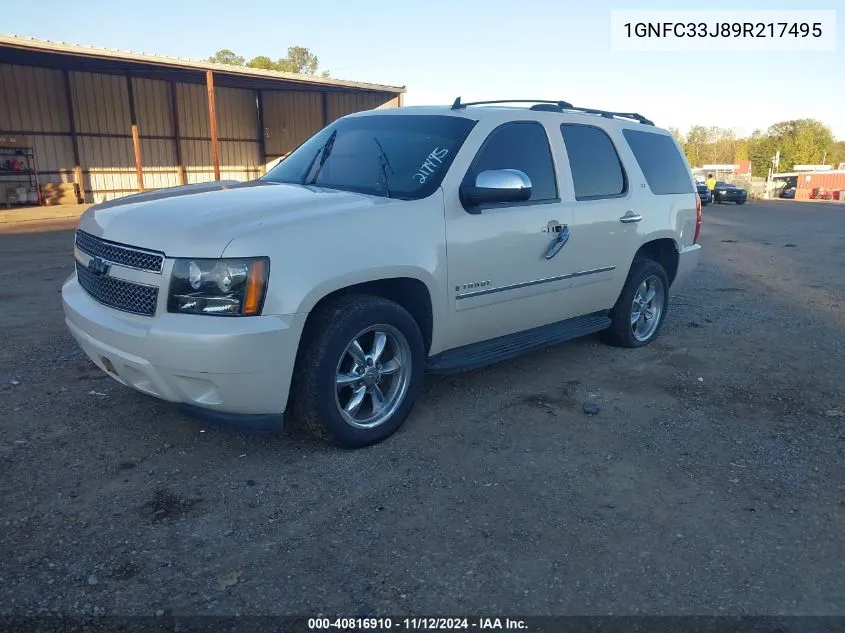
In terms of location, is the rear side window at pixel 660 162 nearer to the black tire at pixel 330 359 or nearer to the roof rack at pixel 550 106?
the roof rack at pixel 550 106

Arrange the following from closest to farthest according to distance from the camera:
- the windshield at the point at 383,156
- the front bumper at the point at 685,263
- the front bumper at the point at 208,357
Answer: the front bumper at the point at 208,357, the windshield at the point at 383,156, the front bumper at the point at 685,263

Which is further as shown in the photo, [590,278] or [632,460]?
[590,278]

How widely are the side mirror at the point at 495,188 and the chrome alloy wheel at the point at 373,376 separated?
91 cm

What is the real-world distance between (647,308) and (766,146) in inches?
3924

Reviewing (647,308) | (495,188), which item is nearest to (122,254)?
(495,188)

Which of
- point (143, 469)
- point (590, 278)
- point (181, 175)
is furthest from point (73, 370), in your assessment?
point (181, 175)

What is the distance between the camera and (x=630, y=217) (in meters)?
5.18

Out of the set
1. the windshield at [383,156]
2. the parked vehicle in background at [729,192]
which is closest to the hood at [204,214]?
the windshield at [383,156]

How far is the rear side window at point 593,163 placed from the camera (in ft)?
15.7

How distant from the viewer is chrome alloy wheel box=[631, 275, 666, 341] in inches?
227

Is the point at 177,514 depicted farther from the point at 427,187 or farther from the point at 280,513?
the point at 427,187

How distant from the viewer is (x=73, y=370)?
482 cm

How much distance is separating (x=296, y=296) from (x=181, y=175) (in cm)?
2603

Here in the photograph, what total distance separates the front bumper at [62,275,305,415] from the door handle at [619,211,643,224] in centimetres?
A: 294
